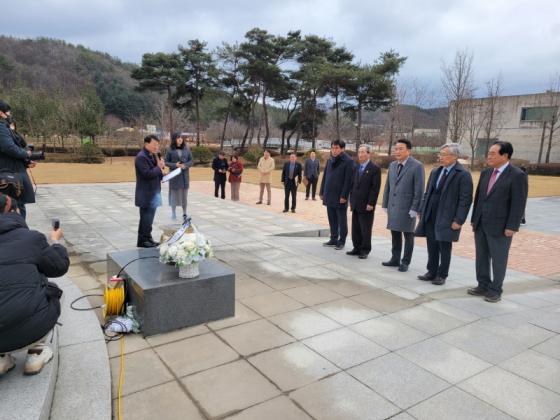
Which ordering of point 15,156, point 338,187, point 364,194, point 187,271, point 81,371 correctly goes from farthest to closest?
point 338,187, point 364,194, point 15,156, point 187,271, point 81,371

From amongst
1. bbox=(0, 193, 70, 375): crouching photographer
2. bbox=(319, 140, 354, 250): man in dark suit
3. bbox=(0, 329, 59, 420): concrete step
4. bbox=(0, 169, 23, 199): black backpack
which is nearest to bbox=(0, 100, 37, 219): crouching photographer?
bbox=(0, 169, 23, 199): black backpack

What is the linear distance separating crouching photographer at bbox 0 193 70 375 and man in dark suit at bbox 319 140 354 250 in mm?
4334

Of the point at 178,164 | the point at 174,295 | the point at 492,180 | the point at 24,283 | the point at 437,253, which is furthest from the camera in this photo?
the point at 178,164

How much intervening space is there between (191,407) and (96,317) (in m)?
1.55

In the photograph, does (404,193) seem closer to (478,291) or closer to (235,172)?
(478,291)

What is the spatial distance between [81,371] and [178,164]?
5013 mm

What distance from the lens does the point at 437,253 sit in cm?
487

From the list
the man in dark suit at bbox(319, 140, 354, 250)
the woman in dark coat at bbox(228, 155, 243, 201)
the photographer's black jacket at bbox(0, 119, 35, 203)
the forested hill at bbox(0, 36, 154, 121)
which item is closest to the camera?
the photographer's black jacket at bbox(0, 119, 35, 203)

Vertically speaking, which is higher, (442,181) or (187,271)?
(442,181)

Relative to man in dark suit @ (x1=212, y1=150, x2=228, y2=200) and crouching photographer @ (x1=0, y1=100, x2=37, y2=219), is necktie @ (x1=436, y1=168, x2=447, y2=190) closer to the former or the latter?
crouching photographer @ (x1=0, y1=100, x2=37, y2=219)

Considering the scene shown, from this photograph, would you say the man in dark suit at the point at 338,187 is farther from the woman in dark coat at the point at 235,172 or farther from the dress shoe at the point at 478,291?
the woman in dark coat at the point at 235,172

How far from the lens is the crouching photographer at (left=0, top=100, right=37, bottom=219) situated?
4457mm

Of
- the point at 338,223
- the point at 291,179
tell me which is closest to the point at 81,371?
the point at 338,223

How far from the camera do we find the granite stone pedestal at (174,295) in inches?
128
